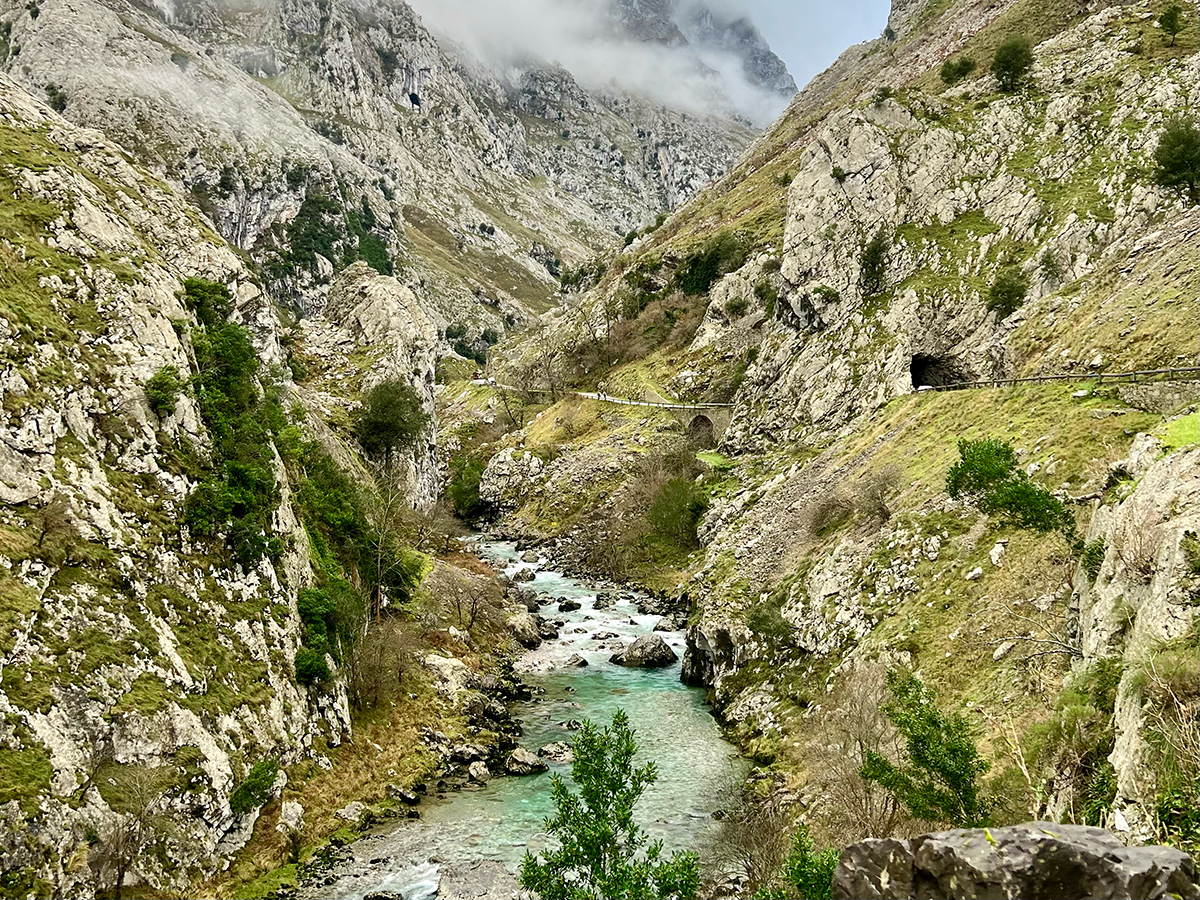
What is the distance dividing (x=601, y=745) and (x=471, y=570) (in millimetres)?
53698

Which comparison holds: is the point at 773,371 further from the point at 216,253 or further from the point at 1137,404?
the point at 216,253

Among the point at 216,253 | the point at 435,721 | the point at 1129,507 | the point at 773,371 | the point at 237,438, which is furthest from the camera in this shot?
the point at 773,371

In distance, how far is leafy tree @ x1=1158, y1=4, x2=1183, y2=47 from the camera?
67.8 m

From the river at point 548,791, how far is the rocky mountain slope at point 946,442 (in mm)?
3186

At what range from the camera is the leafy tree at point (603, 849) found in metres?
16.9

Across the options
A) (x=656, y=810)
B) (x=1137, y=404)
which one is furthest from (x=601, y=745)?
(x=1137, y=404)

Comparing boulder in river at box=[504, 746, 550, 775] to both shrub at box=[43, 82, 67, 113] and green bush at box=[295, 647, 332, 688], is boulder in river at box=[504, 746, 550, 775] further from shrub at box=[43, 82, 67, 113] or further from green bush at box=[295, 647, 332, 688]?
shrub at box=[43, 82, 67, 113]

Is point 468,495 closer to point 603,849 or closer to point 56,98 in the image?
point 603,849

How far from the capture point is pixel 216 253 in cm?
5391

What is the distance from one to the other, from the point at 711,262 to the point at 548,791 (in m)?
102

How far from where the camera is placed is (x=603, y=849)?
61.5ft

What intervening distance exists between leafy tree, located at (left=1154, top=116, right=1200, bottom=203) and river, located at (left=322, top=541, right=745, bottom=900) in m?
51.9

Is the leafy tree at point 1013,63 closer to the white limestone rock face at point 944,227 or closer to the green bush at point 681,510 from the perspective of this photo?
the white limestone rock face at point 944,227

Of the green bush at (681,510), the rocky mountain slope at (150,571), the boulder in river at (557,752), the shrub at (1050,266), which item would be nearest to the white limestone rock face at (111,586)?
the rocky mountain slope at (150,571)
